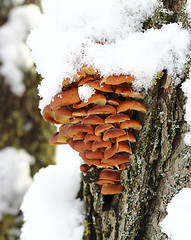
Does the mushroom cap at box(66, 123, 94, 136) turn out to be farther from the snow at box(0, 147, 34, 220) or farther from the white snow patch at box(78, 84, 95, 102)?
the snow at box(0, 147, 34, 220)

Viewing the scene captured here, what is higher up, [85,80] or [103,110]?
[85,80]

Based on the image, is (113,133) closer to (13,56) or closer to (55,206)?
(55,206)

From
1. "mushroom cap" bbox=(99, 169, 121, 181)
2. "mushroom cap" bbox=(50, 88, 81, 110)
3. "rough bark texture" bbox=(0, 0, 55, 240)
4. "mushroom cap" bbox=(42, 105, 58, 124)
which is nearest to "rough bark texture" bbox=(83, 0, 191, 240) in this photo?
"mushroom cap" bbox=(99, 169, 121, 181)

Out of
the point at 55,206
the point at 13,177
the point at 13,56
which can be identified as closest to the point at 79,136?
the point at 55,206

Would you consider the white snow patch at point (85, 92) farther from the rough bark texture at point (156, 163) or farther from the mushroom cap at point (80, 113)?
the rough bark texture at point (156, 163)

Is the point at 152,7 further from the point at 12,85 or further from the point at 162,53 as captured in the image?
the point at 12,85
